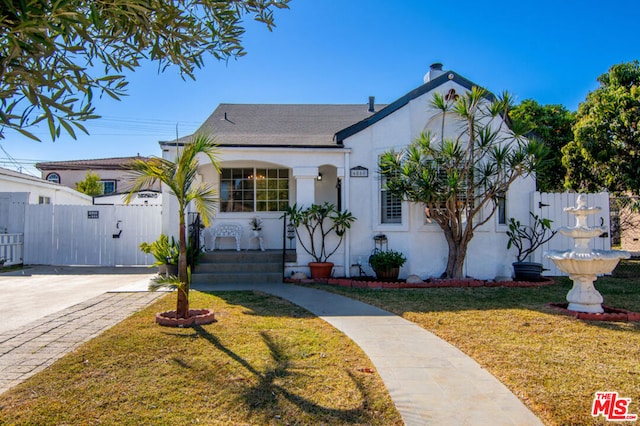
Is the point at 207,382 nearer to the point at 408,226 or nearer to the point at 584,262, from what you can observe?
the point at 584,262

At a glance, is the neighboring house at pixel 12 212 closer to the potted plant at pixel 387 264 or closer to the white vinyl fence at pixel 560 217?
the potted plant at pixel 387 264

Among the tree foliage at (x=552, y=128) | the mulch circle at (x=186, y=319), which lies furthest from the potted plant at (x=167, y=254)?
the tree foliage at (x=552, y=128)

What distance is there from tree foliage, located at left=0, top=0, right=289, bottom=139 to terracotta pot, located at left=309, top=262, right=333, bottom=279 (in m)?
6.27

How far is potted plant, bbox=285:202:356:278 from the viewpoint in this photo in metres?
9.56

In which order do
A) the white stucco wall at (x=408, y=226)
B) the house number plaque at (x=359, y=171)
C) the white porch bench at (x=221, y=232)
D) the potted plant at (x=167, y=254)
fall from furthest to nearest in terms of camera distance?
the white porch bench at (x=221, y=232) → the house number plaque at (x=359, y=171) → the white stucco wall at (x=408, y=226) → the potted plant at (x=167, y=254)

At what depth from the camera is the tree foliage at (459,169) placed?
853 cm

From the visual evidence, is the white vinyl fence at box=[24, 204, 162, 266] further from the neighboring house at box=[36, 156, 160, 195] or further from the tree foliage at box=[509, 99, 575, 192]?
the neighboring house at box=[36, 156, 160, 195]

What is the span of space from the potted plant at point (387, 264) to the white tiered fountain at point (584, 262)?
138 inches

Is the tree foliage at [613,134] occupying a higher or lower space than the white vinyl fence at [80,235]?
higher

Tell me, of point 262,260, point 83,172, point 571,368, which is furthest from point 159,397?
point 83,172

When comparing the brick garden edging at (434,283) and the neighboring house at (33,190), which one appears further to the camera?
the neighboring house at (33,190)

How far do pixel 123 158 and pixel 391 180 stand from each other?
28.9 m

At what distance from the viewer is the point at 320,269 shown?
9.54 metres

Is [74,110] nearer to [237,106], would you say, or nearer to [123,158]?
[237,106]
